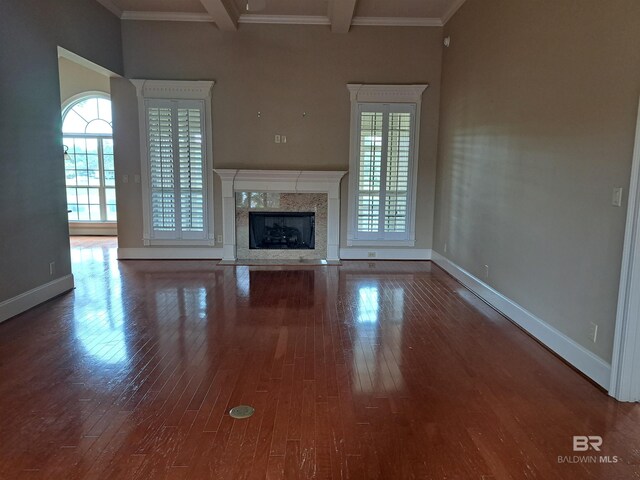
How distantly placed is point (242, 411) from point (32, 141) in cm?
362

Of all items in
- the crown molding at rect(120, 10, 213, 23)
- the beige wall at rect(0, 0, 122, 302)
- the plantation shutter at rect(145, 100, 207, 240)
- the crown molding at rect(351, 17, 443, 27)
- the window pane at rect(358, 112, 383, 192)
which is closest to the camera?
the beige wall at rect(0, 0, 122, 302)

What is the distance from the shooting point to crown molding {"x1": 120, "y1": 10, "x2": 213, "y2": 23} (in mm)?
5957

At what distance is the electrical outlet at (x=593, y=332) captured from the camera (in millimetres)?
2779

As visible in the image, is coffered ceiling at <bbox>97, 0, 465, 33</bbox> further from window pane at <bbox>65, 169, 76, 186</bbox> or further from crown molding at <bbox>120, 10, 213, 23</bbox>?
window pane at <bbox>65, 169, 76, 186</bbox>

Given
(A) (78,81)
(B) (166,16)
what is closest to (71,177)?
(A) (78,81)

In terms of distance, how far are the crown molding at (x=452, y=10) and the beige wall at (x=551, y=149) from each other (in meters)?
0.17

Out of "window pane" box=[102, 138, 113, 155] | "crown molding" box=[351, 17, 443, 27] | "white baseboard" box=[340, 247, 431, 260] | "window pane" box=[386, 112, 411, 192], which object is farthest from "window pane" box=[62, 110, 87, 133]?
"window pane" box=[386, 112, 411, 192]

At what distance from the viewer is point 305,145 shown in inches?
252

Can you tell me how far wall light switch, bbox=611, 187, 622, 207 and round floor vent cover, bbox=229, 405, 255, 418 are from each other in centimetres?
254

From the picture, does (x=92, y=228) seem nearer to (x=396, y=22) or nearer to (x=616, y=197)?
(x=396, y=22)

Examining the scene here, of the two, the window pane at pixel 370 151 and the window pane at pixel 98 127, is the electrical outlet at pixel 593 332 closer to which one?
the window pane at pixel 370 151

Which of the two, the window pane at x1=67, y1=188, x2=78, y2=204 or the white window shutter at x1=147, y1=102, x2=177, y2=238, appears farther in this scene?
the window pane at x1=67, y1=188, x2=78, y2=204

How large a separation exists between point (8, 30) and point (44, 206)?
1.67 m

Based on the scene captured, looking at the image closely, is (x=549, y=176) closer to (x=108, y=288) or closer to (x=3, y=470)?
(x=3, y=470)
